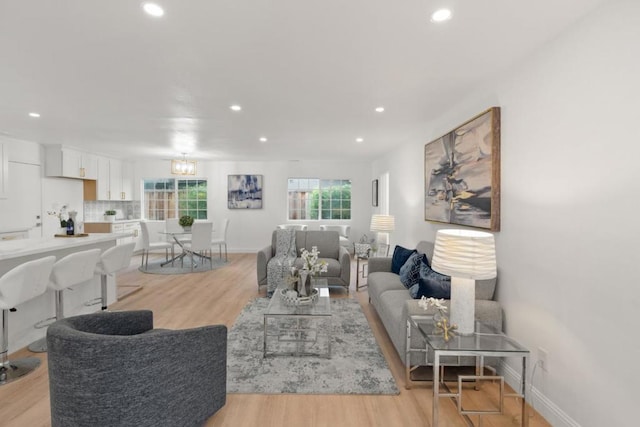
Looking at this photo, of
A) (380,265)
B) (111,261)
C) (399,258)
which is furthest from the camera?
(380,265)

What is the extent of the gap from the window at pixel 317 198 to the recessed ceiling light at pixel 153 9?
22.5 feet

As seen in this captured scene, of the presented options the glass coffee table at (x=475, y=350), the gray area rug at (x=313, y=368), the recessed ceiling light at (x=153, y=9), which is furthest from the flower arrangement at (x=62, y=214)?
the glass coffee table at (x=475, y=350)

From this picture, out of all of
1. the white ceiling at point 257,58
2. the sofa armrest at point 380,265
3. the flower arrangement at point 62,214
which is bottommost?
the sofa armrest at point 380,265

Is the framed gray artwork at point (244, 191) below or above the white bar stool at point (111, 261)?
above

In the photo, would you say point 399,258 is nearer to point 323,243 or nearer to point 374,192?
point 323,243

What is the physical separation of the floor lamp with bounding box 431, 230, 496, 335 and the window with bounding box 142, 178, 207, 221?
25.0ft

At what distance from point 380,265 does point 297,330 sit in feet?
5.65

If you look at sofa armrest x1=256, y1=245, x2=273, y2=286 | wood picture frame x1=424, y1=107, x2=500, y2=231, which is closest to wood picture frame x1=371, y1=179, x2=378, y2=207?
wood picture frame x1=424, y1=107, x2=500, y2=231

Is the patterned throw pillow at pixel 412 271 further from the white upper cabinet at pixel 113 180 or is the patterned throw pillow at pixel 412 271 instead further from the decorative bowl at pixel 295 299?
the white upper cabinet at pixel 113 180

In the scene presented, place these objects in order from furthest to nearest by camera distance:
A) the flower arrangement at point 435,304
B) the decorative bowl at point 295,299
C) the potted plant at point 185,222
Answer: the potted plant at point 185,222 → the decorative bowl at point 295,299 → the flower arrangement at point 435,304

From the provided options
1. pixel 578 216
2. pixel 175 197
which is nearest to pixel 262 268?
pixel 578 216

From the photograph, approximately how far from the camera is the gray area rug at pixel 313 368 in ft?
7.91

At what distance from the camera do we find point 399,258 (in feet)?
13.8

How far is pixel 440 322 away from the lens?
2.16 m
